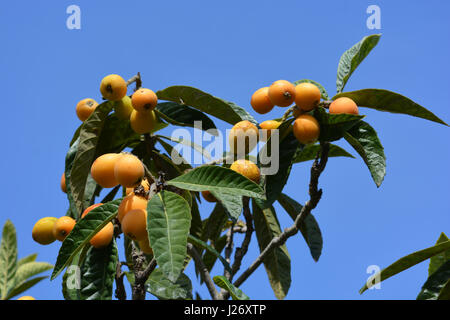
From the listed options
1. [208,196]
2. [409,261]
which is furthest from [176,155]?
[409,261]

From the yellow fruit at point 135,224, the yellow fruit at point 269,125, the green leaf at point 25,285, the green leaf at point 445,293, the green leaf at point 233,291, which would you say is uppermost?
the yellow fruit at point 269,125

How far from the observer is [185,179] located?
2.12 meters

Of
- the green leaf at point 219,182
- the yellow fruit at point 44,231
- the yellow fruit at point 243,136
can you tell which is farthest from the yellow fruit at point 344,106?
the yellow fruit at point 44,231

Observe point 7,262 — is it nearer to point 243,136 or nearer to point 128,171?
point 128,171

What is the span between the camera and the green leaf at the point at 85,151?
2504 millimetres

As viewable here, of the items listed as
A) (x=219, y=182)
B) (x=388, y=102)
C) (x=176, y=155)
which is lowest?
(x=219, y=182)

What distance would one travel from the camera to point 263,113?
2.48 m

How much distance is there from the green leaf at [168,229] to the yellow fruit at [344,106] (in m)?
0.77

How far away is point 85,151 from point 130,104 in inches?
12.4

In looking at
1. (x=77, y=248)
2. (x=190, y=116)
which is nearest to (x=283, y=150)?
(x=190, y=116)

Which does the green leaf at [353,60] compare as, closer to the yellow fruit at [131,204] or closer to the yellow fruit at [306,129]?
the yellow fruit at [306,129]
